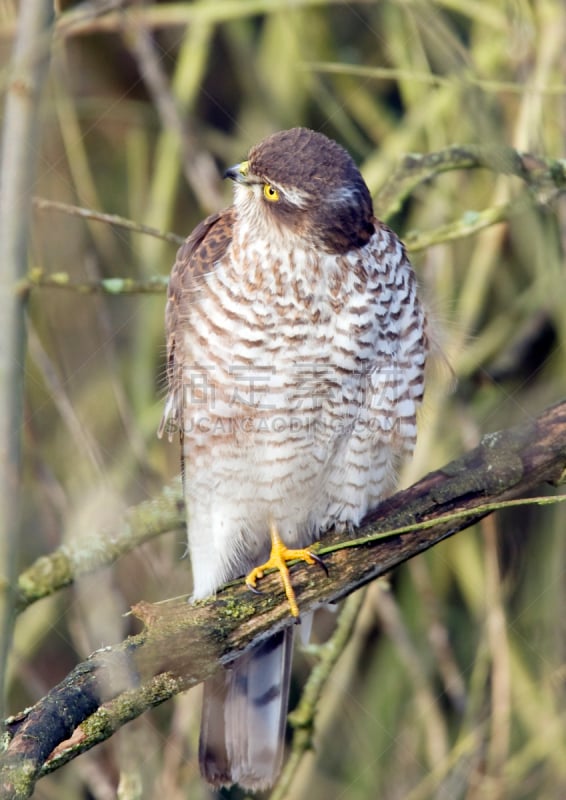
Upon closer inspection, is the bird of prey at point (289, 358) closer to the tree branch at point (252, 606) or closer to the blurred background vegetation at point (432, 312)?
the tree branch at point (252, 606)

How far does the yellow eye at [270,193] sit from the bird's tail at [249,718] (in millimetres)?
1766

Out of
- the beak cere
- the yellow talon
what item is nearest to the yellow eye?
the beak cere

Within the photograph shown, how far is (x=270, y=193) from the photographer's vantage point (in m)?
3.46

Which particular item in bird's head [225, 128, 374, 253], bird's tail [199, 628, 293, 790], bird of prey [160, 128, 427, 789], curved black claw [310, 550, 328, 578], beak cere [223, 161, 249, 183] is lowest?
bird's tail [199, 628, 293, 790]

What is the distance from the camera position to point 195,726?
15.9 ft

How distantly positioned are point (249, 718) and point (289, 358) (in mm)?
1552

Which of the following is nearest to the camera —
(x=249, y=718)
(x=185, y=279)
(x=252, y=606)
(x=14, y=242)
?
(x=14, y=242)

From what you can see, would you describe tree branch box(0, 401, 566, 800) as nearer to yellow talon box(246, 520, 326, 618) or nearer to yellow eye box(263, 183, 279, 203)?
yellow talon box(246, 520, 326, 618)

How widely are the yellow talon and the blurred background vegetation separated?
1.43 ft

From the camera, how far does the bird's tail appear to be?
13.0 ft

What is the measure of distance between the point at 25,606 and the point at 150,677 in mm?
873

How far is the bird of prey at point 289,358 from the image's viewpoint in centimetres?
343

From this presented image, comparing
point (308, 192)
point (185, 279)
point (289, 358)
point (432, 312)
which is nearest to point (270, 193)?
point (308, 192)

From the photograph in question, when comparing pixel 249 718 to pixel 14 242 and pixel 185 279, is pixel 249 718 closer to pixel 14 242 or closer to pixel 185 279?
pixel 185 279
